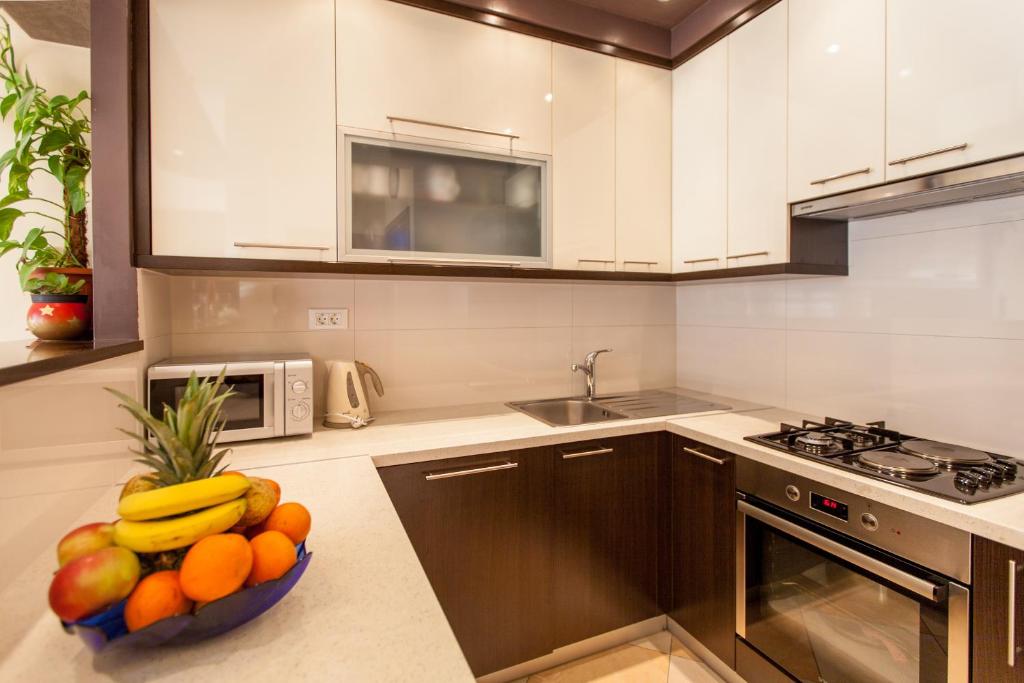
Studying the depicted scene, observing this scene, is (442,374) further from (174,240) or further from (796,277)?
(796,277)

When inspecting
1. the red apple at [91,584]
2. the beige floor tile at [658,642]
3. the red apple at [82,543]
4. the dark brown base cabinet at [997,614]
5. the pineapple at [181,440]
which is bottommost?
the beige floor tile at [658,642]

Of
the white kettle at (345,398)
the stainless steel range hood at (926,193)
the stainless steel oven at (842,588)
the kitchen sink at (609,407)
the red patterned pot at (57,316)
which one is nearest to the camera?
the stainless steel oven at (842,588)

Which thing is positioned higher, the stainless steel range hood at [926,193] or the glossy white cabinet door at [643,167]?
the glossy white cabinet door at [643,167]

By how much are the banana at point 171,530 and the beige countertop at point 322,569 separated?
15 centimetres

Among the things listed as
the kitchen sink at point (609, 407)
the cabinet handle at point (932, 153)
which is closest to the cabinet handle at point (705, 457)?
the kitchen sink at point (609, 407)

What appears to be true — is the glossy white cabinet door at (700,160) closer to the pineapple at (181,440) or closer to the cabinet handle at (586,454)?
the cabinet handle at (586,454)

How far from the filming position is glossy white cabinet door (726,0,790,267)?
1803 mm

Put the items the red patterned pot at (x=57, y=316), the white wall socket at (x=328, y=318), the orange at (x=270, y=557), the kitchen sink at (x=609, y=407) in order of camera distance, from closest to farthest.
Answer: the orange at (x=270, y=557) → the red patterned pot at (x=57, y=316) → the white wall socket at (x=328, y=318) → the kitchen sink at (x=609, y=407)

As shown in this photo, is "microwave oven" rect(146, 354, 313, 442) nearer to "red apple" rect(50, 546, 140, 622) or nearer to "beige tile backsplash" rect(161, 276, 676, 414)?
"beige tile backsplash" rect(161, 276, 676, 414)

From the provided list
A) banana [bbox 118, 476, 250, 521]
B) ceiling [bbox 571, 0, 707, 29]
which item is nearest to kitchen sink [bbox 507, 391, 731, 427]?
banana [bbox 118, 476, 250, 521]

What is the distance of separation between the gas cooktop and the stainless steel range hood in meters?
0.71

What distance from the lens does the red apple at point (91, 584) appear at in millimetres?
555

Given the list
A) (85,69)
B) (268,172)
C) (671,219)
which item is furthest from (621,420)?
(85,69)

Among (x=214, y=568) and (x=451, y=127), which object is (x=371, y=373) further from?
(x=214, y=568)
